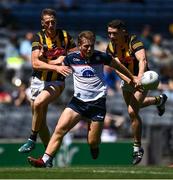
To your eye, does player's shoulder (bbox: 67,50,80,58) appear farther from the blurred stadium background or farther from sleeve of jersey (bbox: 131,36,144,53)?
the blurred stadium background

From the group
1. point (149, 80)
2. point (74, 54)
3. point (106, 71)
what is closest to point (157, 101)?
point (149, 80)

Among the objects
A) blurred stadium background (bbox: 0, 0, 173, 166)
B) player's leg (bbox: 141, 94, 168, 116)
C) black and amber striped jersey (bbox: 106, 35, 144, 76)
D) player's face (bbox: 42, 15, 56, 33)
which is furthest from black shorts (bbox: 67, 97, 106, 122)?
blurred stadium background (bbox: 0, 0, 173, 166)

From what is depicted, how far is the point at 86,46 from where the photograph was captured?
52.3 ft

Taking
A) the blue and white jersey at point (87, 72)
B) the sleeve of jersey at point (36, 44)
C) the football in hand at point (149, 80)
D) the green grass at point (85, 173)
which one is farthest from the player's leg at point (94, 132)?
the sleeve of jersey at point (36, 44)

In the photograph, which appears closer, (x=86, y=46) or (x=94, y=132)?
(x=86, y=46)

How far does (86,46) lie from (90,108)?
3.40ft

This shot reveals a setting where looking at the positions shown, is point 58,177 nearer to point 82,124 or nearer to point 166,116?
point 82,124

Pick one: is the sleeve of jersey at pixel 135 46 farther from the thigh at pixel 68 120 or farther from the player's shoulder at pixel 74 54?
the thigh at pixel 68 120

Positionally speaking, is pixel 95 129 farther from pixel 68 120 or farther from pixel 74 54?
pixel 74 54

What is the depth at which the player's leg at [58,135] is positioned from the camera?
1588cm

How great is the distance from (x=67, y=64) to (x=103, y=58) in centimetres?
58

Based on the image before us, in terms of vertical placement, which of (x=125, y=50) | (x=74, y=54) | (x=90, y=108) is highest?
(x=74, y=54)

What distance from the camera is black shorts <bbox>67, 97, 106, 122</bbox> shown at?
1614cm

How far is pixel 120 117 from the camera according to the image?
24.3 meters
